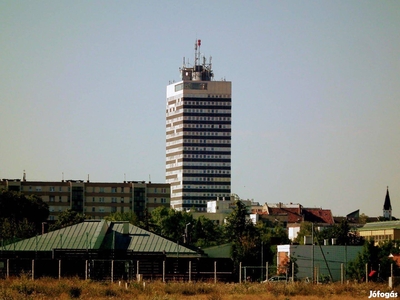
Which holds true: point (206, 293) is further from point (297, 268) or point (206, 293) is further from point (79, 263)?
point (297, 268)

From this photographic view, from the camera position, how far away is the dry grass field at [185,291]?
5450 centimetres

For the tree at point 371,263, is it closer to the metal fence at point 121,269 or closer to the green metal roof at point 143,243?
the metal fence at point 121,269

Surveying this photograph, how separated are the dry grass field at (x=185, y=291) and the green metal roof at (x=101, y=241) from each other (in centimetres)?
2499

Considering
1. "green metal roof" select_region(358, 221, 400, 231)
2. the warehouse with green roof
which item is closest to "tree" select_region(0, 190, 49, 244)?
the warehouse with green roof

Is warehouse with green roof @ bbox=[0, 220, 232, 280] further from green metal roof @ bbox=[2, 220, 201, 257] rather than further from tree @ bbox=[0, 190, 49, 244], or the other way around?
tree @ bbox=[0, 190, 49, 244]

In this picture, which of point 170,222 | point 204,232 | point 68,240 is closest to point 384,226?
point 204,232

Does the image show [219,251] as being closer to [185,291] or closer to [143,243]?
[143,243]

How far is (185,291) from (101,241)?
3248 centimetres

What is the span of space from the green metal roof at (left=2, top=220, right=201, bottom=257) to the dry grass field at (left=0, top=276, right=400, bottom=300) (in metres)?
25.0

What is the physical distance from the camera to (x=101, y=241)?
90.4m

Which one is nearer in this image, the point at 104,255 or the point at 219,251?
the point at 104,255

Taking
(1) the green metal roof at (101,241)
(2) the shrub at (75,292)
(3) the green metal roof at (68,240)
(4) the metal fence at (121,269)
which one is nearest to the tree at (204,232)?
(1) the green metal roof at (101,241)

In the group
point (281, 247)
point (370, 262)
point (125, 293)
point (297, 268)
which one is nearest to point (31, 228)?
point (281, 247)

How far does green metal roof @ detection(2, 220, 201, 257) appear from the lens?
87.9 m
